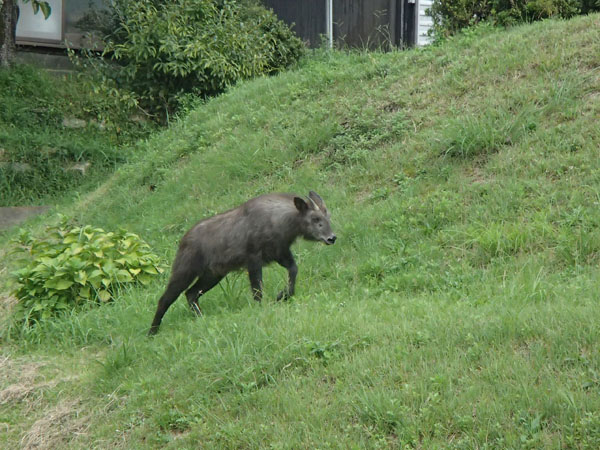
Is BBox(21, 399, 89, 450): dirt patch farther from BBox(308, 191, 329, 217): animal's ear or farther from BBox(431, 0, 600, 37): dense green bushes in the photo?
BBox(431, 0, 600, 37): dense green bushes

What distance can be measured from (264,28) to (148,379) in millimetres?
12633

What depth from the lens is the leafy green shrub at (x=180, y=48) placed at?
1540 cm

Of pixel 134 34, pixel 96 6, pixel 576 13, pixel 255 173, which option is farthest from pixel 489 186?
pixel 96 6

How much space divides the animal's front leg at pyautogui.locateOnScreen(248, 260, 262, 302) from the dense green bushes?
8.67 m

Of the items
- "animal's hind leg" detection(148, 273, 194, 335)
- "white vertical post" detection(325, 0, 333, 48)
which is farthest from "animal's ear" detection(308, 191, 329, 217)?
"white vertical post" detection(325, 0, 333, 48)

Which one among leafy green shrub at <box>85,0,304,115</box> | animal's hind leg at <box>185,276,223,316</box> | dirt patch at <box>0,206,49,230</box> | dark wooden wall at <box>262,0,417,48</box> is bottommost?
dirt patch at <box>0,206,49,230</box>

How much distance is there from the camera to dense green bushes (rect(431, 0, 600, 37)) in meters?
13.6

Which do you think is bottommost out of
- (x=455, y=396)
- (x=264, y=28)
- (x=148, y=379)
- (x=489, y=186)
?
(x=148, y=379)

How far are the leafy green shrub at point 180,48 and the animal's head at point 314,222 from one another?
8.68 m

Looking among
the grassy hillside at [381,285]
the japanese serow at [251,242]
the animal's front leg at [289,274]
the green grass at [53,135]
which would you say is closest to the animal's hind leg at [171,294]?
the japanese serow at [251,242]

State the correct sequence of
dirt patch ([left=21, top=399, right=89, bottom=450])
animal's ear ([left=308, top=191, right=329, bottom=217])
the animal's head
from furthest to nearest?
1. animal's ear ([left=308, top=191, right=329, bottom=217])
2. the animal's head
3. dirt patch ([left=21, top=399, right=89, bottom=450])

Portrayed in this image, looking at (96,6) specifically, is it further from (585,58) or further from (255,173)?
(585,58)

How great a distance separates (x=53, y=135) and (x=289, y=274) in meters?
9.46

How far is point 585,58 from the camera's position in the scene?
1042 cm
